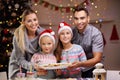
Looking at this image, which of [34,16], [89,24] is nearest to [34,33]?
[34,16]

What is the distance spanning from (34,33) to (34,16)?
6.8 inches

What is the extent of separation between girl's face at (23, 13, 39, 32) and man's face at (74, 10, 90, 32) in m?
0.42

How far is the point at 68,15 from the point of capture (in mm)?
3076

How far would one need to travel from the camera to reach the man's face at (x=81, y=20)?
2.83 m

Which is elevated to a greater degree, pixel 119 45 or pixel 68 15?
pixel 68 15

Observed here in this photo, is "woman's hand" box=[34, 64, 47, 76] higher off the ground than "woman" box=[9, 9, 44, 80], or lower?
lower

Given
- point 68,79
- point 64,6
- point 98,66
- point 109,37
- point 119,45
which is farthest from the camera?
point 119,45

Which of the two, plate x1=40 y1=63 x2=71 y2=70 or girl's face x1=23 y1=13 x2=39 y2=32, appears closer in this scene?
plate x1=40 y1=63 x2=71 y2=70

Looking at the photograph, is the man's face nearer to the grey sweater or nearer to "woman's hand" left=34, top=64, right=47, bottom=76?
the grey sweater

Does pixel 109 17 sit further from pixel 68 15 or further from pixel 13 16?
pixel 13 16

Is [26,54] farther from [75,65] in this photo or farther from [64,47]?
[75,65]

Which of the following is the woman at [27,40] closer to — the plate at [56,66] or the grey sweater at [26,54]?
the grey sweater at [26,54]

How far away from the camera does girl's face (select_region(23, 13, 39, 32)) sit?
2.89 metres

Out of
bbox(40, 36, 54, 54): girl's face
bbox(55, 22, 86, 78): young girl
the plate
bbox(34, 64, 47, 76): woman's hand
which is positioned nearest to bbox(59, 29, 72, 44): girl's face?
bbox(55, 22, 86, 78): young girl
